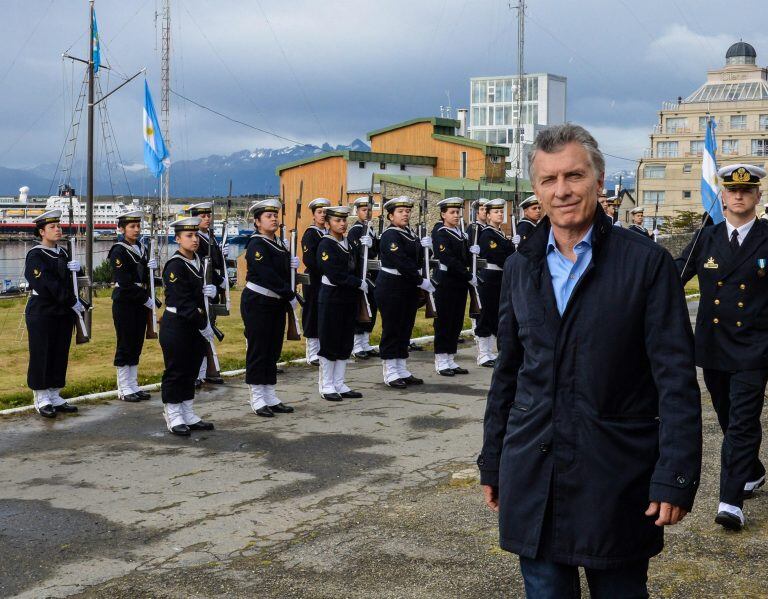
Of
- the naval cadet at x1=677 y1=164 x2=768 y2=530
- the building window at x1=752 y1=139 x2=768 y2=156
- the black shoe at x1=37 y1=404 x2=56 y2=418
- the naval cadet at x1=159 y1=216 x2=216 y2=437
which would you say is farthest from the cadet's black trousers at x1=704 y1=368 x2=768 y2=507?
the building window at x1=752 y1=139 x2=768 y2=156

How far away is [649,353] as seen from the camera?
3107mm

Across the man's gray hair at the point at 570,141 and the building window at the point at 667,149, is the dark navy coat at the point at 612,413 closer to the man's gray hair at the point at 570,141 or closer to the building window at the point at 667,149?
the man's gray hair at the point at 570,141

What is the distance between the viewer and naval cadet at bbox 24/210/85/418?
394 inches

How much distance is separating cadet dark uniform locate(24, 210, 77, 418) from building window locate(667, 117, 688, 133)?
234 feet

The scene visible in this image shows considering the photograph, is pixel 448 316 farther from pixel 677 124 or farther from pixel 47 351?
pixel 677 124

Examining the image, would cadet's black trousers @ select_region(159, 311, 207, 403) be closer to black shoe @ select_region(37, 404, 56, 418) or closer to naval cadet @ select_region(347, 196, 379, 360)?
black shoe @ select_region(37, 404, 56, 418)

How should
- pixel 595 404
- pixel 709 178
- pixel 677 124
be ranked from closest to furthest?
pixel 595 404
pixel 709 178
pixel 677 124

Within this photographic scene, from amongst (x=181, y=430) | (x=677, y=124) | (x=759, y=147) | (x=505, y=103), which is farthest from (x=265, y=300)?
(x=505, y=103)

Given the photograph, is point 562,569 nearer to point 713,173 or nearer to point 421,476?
point 421,476

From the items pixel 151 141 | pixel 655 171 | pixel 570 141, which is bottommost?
pixel 570 141

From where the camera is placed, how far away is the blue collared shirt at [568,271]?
10.7ft

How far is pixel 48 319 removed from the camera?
404 inches

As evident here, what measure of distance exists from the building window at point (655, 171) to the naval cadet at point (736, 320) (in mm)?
72035

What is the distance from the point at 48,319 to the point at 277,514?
492 centimetres
